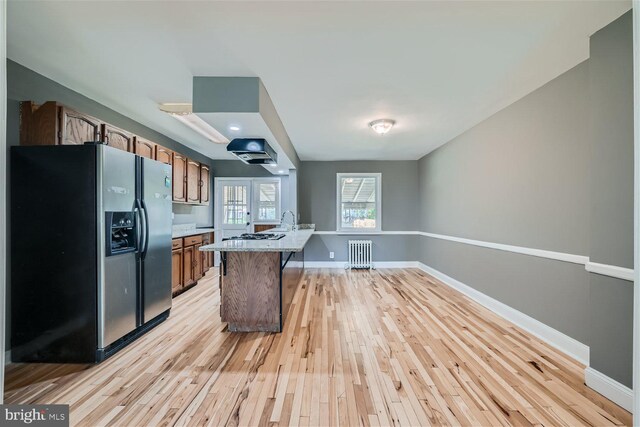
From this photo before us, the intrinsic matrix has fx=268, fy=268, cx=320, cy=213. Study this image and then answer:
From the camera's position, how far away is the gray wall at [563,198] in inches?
68.1

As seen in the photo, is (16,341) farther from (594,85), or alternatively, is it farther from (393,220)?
(393,220)

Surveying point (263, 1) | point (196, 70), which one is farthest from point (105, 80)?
point (263, 1)

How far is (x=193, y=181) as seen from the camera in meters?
5.00

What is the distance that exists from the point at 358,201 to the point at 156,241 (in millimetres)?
4278

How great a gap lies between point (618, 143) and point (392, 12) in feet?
5.54

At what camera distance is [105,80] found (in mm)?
2617

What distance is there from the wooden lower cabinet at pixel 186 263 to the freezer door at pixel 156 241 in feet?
2.64

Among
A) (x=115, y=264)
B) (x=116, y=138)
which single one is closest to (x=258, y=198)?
(x=116, y=138)

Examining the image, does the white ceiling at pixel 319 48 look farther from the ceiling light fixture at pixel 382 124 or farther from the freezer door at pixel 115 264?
the freezer door at pixel 115 264

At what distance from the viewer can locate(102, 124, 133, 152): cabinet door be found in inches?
114

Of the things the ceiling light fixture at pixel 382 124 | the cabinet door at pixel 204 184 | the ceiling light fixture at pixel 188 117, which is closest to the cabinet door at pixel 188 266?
the cabinet door at pixel 204 184

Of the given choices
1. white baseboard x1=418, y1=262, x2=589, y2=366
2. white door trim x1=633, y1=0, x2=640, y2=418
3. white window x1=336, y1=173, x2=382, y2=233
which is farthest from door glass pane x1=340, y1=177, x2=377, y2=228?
white door trim x1=633, y1=0, x2=640, y2=418

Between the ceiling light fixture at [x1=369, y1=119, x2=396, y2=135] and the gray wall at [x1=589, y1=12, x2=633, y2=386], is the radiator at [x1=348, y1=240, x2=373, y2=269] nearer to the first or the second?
the ceiling light fixture at [x1=369, y1=119, x2=396, y2=135]

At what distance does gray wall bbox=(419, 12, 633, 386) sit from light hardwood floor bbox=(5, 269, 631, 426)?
418mm
